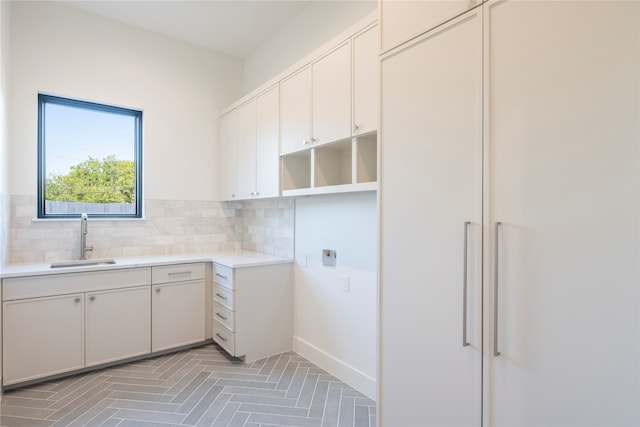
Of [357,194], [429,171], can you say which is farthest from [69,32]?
[429,171]

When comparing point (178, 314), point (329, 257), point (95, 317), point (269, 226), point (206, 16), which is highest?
point (206, 16)

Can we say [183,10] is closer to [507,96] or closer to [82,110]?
[82,110]

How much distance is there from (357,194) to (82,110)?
292cm

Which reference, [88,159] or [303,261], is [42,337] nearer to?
[88,159]

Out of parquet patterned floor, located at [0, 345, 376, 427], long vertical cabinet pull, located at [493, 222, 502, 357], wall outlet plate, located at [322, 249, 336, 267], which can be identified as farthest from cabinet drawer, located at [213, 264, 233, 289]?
long vertical cabinet pull, located at [493, 222, 502, 357]

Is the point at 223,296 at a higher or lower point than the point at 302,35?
lower

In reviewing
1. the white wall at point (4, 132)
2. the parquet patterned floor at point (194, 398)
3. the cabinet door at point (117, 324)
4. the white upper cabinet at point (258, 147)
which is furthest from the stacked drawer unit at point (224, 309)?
the white wall at point (4, 132)

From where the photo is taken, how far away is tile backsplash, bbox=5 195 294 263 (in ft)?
9.62

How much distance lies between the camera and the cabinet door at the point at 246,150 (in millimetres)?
3277

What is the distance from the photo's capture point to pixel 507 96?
1.16 meters

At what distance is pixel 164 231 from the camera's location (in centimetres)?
362

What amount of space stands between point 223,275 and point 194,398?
1034 mm

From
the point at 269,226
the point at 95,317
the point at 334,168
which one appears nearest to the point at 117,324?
the point at 95,317

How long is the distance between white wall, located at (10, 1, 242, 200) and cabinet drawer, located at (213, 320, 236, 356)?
4.91ft
